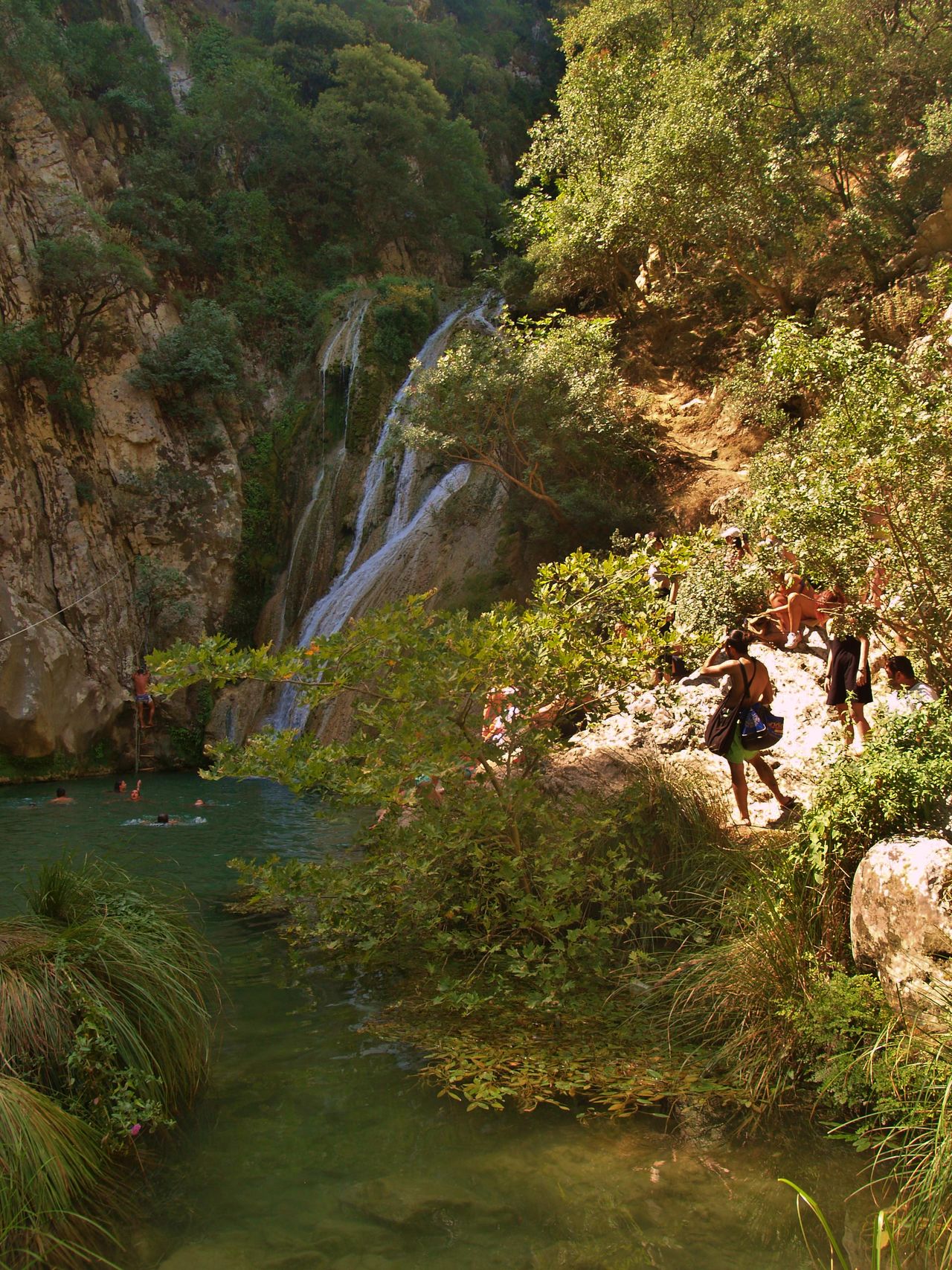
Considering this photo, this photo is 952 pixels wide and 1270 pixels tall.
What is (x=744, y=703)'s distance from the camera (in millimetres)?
7750

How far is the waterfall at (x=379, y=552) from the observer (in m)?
19.1

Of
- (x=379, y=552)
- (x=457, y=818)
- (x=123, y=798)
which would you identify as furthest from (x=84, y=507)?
(x=457, y=818)

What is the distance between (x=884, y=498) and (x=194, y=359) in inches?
798

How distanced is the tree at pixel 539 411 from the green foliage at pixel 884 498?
7717 mm

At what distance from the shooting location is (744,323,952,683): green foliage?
7168mm

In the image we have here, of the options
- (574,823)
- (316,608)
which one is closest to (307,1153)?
(574,823)

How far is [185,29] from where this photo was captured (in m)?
32.6

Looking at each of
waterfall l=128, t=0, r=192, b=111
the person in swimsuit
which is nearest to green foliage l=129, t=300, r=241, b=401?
waterfall l=128, t=0, r=192, b=111

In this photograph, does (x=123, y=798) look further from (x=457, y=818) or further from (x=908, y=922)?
(x=908, y=922)

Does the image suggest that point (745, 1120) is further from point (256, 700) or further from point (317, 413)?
point (317, 413)

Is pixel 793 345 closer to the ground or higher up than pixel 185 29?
closer to the ground

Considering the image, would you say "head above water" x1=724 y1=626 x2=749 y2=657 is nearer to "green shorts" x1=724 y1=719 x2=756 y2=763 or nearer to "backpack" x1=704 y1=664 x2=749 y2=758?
"backpack" x1=704 y1=664 x2=749 y2=758

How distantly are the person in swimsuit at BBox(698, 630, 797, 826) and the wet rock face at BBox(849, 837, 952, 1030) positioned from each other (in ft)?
9.09

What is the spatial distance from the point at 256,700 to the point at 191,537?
5.06 meters
